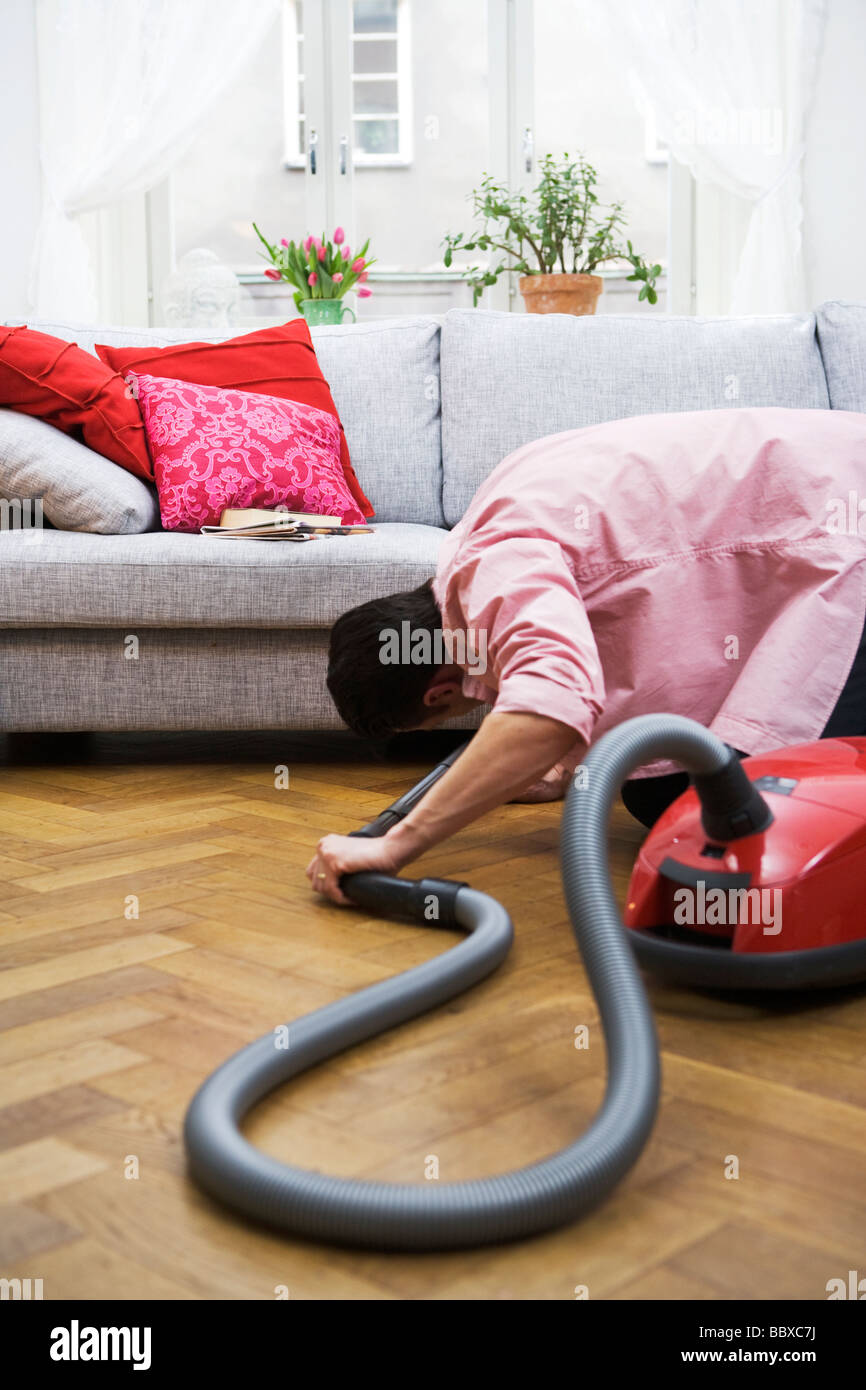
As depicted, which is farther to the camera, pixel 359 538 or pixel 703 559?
pixel 359 538

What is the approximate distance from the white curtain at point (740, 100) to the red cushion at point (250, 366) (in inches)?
69.0

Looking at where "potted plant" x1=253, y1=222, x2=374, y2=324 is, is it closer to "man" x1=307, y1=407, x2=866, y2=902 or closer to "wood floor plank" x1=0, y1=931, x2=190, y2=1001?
"man" x1=307, y1=407, x2=866, y2=902

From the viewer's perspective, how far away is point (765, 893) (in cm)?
110

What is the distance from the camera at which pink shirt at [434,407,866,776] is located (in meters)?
1.35

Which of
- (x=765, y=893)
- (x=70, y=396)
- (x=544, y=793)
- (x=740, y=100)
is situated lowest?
(x=544, y=793)

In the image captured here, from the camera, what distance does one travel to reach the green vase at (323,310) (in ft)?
10.6

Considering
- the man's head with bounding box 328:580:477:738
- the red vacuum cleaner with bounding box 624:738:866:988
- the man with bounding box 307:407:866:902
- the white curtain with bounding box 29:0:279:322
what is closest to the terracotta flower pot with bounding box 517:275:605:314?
the white curtain with bounding box 29:0:279:322

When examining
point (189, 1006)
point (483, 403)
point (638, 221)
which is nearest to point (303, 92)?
point (638, 221)

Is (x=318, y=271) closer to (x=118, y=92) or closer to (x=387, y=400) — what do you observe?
(x=387, y=400)

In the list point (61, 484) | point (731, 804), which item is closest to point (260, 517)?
point (61, 484)

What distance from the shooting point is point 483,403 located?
2.61 meters

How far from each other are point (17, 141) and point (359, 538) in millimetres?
2490
